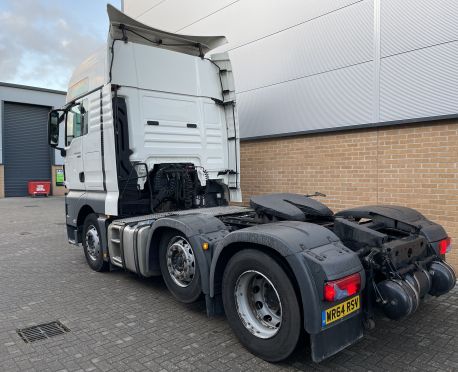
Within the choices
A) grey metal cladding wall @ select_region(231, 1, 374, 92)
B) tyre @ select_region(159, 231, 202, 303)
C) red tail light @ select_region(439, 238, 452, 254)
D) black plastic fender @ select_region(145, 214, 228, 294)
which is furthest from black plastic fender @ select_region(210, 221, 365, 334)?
grey metal cladding wall @ select_region(231, 1, 374, 92)

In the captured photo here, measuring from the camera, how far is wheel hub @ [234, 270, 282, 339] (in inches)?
139

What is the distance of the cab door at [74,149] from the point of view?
21.9 ft

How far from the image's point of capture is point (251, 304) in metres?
3.73

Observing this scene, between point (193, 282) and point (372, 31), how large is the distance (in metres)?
4.74

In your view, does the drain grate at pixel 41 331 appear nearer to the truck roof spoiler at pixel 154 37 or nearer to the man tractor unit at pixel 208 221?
the man tractor unit at pixel 208 221

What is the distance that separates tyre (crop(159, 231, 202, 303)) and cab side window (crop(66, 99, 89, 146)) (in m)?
2.73

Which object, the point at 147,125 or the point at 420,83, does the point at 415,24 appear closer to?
the point at 420,83

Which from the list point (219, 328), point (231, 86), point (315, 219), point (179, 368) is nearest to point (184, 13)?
point (231, 86)

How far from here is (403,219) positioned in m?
4.22

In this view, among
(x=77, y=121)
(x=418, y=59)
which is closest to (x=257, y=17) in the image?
(x=418, y=59)

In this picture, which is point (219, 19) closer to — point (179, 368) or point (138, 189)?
point (138, 189)


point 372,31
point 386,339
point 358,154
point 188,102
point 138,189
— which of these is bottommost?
point 386,339

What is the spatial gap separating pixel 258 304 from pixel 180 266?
→ 1292mm

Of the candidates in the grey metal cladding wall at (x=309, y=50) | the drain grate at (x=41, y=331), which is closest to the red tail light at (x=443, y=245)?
the grey metal cladding wall at (x=309, y=50)
